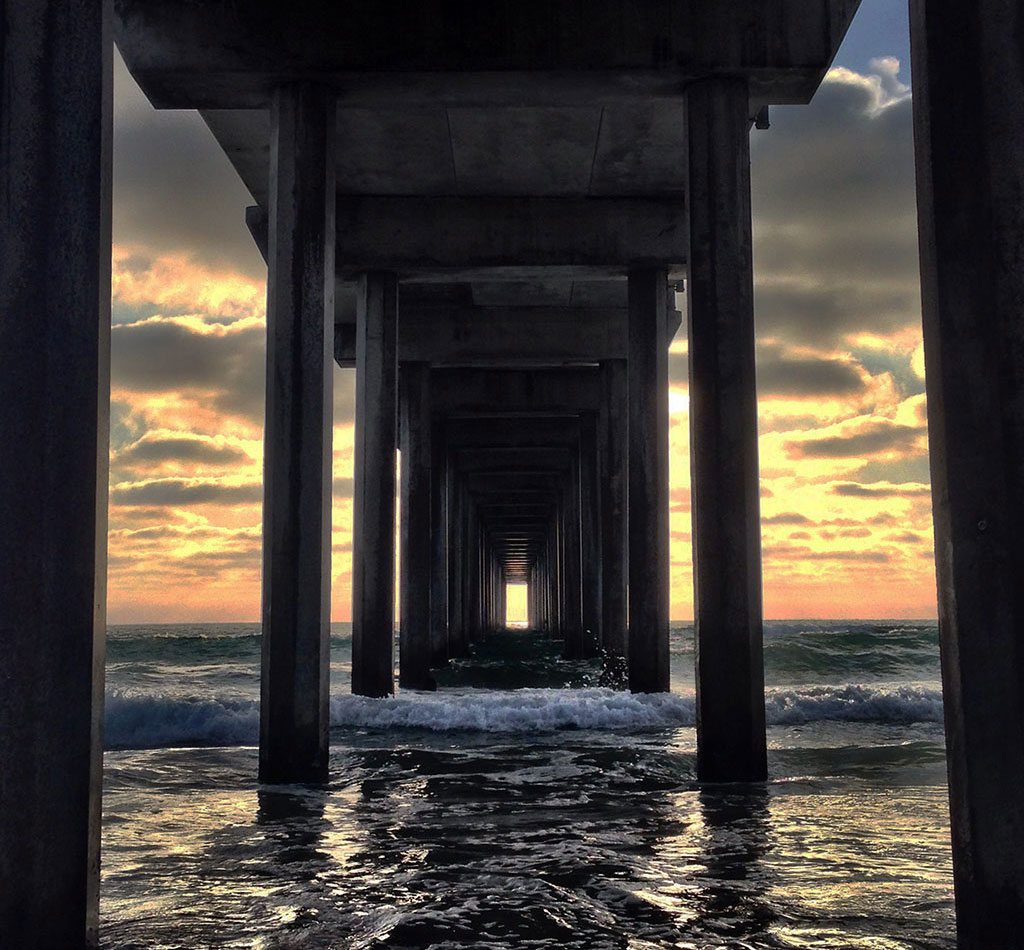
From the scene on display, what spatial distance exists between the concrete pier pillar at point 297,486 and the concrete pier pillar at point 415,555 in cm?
892

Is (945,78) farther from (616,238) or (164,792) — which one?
(616,238)

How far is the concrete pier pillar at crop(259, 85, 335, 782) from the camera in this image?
8.23 meters

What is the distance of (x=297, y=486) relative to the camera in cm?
830

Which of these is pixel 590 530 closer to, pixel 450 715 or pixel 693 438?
pixel 450 715

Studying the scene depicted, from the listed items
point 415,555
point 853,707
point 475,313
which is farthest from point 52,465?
point 475,313

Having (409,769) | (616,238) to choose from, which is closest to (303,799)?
(409,769)

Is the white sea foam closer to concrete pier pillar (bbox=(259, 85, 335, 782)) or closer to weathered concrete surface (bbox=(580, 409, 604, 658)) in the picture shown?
concrete pier pillar (bbox=(259, 85, 335, 782))

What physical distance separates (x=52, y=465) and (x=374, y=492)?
11010mm

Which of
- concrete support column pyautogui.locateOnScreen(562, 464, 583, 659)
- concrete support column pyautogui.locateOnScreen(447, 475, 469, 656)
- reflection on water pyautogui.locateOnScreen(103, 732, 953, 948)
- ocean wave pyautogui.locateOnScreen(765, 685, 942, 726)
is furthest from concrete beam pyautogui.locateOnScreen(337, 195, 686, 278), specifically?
concrete support column pyautogui.locateOnScreen(447, 475, 469, 656)

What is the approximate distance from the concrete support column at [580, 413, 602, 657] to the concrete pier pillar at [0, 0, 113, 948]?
20.4m

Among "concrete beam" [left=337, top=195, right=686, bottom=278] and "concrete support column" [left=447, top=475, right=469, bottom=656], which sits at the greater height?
"concrete beam" [left=337, top=195, right=686, bottom=278]

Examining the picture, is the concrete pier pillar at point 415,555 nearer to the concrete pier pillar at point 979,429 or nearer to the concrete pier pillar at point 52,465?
the concrete pier pillar at point 52,465

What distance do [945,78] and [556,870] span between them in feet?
12.9

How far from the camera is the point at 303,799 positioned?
25.4ft
